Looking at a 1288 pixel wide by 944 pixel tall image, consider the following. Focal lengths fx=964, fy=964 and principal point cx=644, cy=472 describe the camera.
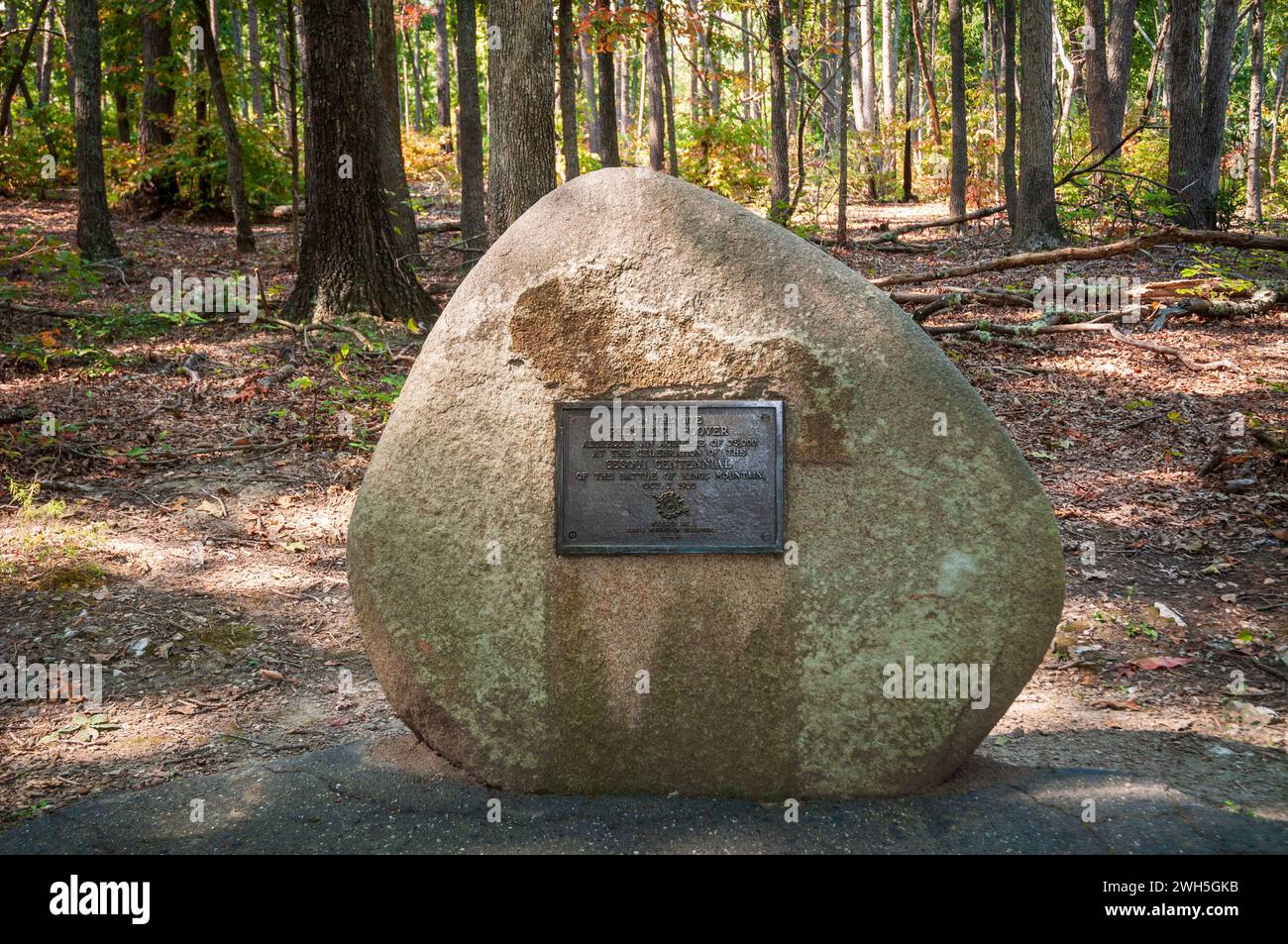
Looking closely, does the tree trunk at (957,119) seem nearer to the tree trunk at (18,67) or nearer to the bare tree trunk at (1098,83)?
the bare tree trunk at (1098,83)

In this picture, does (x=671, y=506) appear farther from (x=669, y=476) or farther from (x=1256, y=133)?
(x=1256, y=133)

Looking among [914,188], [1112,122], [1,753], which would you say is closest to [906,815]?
[1,753]

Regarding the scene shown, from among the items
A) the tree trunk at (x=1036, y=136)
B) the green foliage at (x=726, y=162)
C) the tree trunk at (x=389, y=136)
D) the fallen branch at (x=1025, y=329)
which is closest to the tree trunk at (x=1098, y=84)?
the tree trunk at (x=1036, y=136)

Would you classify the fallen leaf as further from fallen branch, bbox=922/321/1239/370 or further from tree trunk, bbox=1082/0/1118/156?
tree trunk, bbox=1082/0/1118/156

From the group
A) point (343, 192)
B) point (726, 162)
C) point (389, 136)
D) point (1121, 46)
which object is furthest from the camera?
point (1121, 46)

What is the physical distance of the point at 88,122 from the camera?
1059 centimetres

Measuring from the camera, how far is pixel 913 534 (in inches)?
128

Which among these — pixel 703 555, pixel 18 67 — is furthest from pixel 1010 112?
pixel 18 67

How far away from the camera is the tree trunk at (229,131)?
1114 centimetres

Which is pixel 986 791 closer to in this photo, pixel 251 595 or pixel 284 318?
pixel 251 595

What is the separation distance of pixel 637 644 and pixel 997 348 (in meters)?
6.64

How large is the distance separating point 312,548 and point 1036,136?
990 cm

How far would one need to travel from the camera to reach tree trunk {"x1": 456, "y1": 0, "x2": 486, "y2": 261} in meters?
11.4

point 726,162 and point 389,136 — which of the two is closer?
point 389,136
